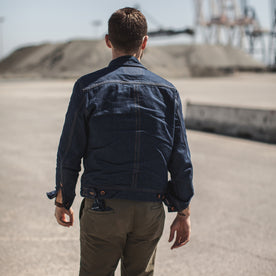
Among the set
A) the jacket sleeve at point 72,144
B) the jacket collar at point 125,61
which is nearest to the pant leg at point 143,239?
the jacket sleeve at point 72,144

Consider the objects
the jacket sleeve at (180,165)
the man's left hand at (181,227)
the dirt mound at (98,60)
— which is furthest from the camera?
the dirt mound at (98,60)

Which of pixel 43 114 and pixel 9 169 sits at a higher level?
pixel 9 169

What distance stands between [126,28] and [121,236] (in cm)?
92

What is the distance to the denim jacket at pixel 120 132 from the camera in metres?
1.52

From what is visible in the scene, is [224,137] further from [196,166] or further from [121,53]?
[121,53]

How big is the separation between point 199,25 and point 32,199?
80.5 m

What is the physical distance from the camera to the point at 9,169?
5.39m

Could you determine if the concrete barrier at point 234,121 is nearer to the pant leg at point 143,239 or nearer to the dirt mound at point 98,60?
the pant leg at point 143,239

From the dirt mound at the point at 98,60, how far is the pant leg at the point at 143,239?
37754 mm

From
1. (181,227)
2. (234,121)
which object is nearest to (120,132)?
(181,227)

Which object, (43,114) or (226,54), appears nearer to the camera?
(43,114)

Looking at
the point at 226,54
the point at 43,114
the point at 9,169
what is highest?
the point at 9,169

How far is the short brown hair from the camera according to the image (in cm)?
151

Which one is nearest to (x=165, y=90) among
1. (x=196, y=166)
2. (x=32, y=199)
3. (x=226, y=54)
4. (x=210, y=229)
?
(x=210, y=229)
